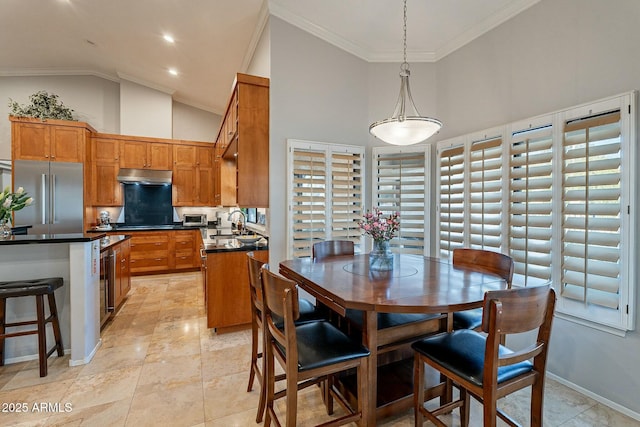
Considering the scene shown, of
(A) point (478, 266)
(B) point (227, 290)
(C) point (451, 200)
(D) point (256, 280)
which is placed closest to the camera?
(D) point (256, 280)

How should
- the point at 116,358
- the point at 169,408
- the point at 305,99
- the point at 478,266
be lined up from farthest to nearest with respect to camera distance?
1. the point at 305,99
2. the point at 116,358
3. the point at 478,266
4. the point at 169,408

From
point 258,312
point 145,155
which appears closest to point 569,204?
point 258,312

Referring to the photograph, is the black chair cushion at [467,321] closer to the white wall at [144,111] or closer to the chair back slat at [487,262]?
the chair back slat at [487,262]

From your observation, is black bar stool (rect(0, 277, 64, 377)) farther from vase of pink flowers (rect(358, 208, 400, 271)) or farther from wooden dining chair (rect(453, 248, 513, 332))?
wooden dining chair (rect(453, 248, 513, 332))

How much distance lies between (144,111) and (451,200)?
6013 mm

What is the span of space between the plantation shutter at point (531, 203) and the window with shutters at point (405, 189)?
1014mm

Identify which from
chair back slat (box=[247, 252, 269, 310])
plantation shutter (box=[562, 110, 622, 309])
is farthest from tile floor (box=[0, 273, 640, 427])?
plantation shutter (box=[562, 110, 622, 309])

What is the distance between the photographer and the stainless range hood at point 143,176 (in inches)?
216

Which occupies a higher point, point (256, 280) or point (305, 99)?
point (305, 99)

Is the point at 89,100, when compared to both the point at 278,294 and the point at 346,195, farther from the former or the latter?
the point at 278,294

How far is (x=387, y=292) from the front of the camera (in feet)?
5.17

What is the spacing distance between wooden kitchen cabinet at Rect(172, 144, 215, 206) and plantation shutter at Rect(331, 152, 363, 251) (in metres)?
3.75

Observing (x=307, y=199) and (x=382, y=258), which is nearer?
(x=382, y=258)

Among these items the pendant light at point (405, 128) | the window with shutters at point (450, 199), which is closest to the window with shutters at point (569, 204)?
the window with shutters at point (450, 199)
